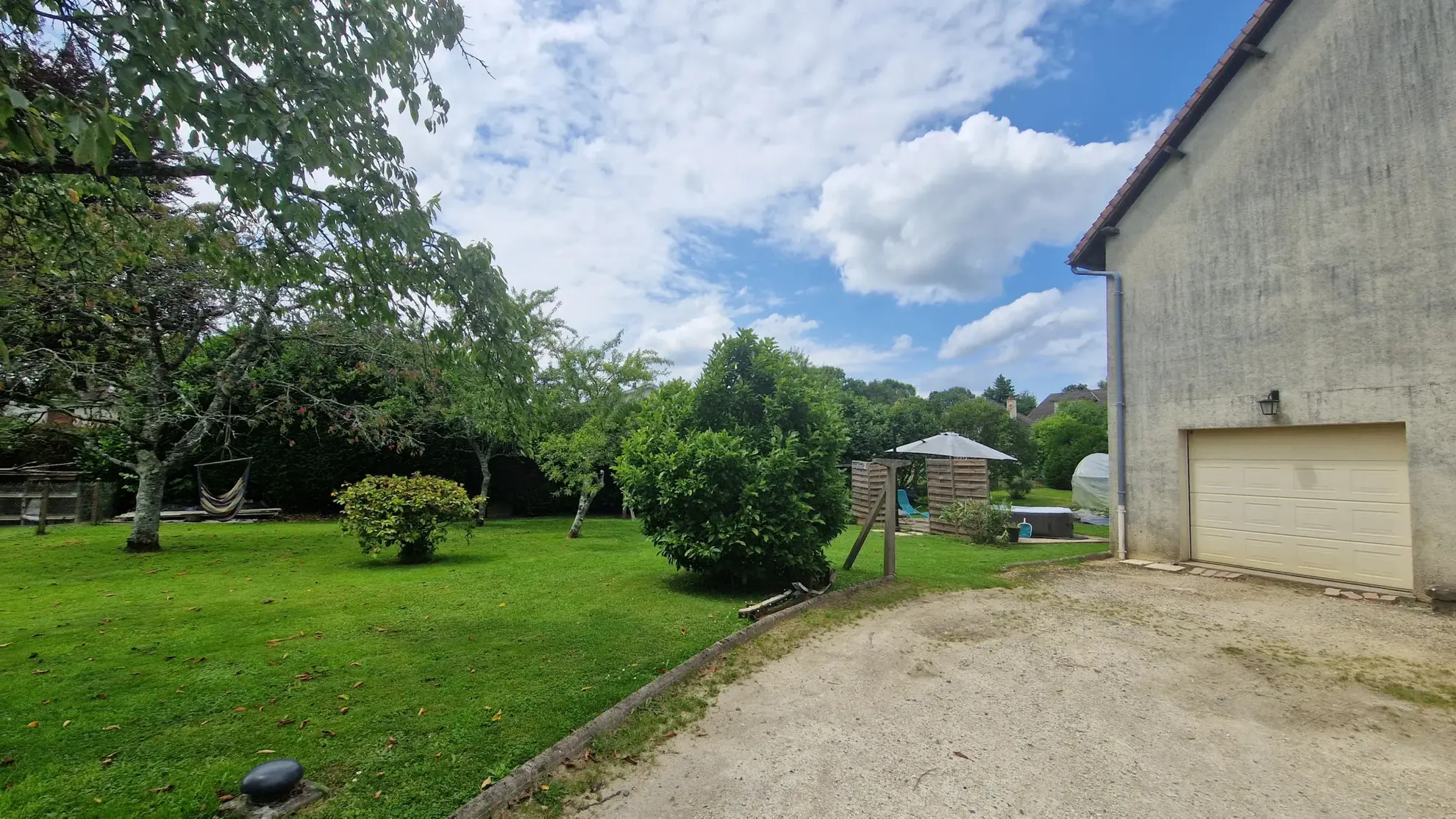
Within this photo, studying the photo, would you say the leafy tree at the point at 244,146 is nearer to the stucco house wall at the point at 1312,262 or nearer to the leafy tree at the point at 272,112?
the leafy tree at the point at 272,112

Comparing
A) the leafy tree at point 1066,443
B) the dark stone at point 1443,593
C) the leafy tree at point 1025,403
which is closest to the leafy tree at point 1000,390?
the leafy tree at point 1025,403

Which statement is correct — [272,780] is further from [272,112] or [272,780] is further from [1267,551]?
[1267,551]

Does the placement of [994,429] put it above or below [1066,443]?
above

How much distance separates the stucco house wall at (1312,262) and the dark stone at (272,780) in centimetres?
1024

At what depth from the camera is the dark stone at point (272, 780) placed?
8.60 feet

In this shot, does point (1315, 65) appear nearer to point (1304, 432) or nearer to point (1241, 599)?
point (1304, 432)

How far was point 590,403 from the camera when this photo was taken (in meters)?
13.3

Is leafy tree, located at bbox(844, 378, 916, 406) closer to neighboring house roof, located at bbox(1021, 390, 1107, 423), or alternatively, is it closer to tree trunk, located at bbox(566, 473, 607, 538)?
neighboring house roof, located at bbox(1021, 390, 1107, 423)

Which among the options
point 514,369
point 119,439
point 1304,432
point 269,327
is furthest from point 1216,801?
point 119,439

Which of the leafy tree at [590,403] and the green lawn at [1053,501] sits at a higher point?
the leafy tree at [590,403]

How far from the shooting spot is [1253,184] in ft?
27.4

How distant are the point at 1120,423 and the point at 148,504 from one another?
48.8 ft

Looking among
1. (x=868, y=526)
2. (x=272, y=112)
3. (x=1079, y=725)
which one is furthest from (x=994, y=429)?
(x=272, y=112)

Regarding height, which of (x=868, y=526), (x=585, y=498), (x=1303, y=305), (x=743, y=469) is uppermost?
(x=1303, y=305)
